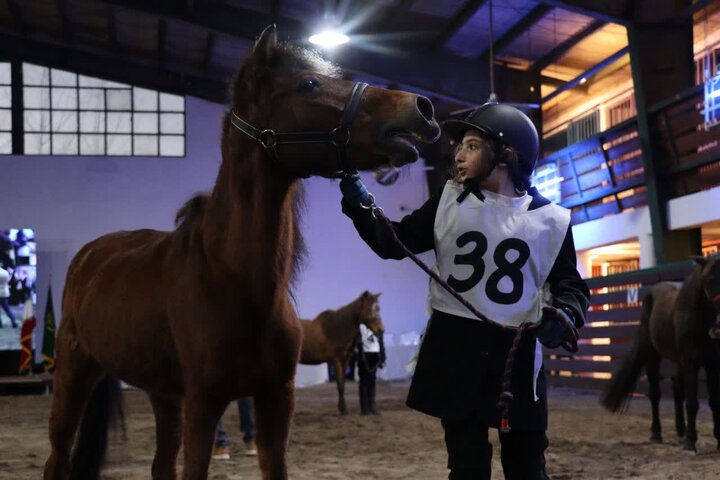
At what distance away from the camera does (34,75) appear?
20109 millimetres

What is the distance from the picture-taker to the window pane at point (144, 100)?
2041 centimetres

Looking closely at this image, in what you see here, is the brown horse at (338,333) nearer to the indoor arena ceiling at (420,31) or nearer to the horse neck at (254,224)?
the indoor arena ceiling at (420,31)

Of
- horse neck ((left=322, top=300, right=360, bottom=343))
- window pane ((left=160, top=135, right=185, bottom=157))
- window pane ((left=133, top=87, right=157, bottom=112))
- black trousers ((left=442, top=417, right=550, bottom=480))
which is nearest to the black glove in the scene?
black trousers ((left=442, top=417, right=550, bottom=480))

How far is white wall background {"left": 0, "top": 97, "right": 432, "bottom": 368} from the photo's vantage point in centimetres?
1991

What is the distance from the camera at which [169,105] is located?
20.7m

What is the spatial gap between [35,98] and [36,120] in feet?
1.60

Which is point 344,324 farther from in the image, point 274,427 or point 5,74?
point 5,74

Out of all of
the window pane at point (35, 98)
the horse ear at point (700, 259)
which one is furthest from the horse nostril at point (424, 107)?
the window pane at point (35, 98)

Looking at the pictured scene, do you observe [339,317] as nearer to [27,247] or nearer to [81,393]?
[27,247]

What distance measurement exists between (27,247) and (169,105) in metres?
4.89

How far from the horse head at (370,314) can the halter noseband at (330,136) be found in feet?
31.4

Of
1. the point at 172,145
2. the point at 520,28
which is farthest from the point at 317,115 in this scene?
the point at 172,145

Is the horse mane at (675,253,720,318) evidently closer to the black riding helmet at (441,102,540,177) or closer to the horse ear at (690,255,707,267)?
the horse ear at (690,255,707,267)

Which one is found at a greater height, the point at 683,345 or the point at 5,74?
the point at 5,74
